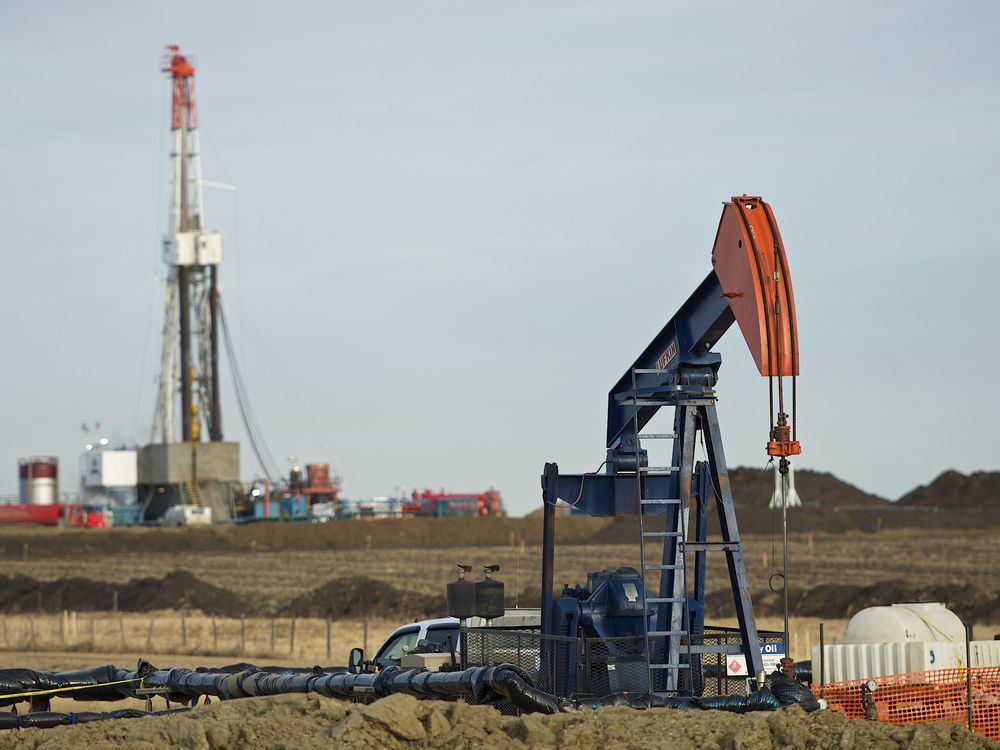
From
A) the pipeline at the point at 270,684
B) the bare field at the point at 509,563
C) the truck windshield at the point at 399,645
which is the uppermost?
the truck windshield at the point at 399,645

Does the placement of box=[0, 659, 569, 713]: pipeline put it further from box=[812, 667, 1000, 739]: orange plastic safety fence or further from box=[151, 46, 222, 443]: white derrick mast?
box=[151, 46, 222, 443]: white derrick mast

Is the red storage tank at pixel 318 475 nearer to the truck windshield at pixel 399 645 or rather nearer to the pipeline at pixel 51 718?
the truck windshield at pixel 399 645

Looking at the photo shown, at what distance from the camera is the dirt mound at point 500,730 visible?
47.2 ft

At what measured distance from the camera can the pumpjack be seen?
1688cm

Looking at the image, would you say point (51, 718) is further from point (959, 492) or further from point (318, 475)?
point (959, 492)

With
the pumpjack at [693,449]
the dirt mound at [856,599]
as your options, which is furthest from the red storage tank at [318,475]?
the pumpjack at [693,449]

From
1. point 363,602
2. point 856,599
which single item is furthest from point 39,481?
point 856,599

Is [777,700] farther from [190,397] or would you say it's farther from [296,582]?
[190,397]

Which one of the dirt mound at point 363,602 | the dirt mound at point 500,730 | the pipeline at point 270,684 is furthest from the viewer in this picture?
the dirt mound at point 363,602

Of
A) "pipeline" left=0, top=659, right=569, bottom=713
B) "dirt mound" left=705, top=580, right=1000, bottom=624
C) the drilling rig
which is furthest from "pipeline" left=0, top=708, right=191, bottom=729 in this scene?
the drilling rig

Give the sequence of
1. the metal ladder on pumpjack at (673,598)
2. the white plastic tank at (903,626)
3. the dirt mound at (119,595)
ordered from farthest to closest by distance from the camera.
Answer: the dirt mound at (119,595), the white plastic tank at (903,626), the metal ladder on pumpjack at (673,598)

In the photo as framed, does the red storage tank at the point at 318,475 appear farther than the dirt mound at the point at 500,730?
Yes

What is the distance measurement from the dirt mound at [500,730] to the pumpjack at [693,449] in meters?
2.15

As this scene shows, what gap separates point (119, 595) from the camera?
56.8 m
